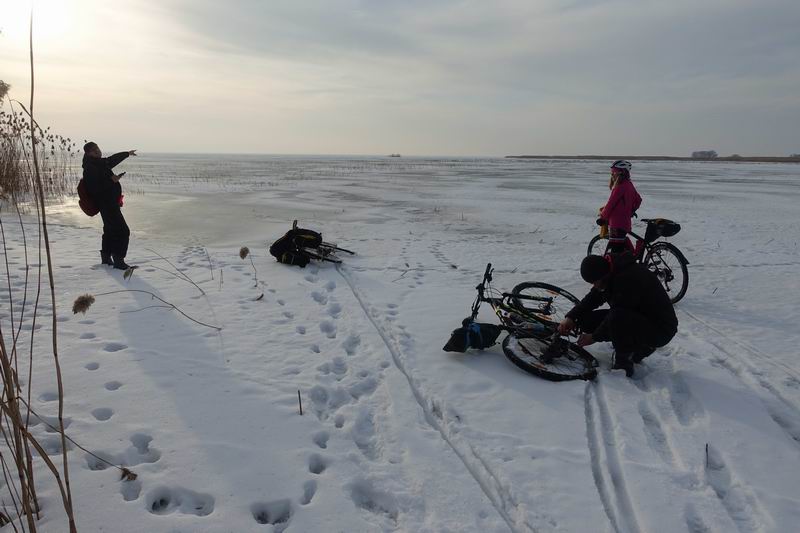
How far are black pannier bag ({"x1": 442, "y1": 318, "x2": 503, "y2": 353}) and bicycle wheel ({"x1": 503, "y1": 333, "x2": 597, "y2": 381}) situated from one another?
7.4 inches

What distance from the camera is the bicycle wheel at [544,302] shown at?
17.0 feet

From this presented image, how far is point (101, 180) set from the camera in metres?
6.63

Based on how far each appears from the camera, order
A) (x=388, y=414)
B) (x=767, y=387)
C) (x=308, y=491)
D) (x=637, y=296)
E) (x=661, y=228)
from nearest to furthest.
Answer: (x=308, y=491) < (x=388, y=414) < (x=767, y=387) < (x=637, y=296) < (x=661, y=228)

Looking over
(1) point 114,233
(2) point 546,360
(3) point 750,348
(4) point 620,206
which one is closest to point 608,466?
(2) point 546,360

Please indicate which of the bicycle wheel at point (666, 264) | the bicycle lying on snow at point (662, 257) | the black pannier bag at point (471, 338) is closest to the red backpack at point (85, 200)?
the black pannier bag at point (471, 338)

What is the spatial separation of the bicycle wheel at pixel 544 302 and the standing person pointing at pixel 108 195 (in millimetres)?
5717

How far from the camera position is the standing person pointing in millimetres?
6496

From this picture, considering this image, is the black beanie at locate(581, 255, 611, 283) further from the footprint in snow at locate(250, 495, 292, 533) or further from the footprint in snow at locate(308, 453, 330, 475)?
the footprint in snow at locate(250, 495, 292, 533)

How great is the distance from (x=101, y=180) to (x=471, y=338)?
5.82 meters

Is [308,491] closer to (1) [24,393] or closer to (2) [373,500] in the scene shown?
(2) [373,500]

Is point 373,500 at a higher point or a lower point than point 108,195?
lower

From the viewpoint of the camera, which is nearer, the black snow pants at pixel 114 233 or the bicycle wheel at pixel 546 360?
the bicycle wheel at pixel 546 360

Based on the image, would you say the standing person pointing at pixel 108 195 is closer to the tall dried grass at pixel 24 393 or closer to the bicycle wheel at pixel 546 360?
the tall dried grass at pixel 24 393

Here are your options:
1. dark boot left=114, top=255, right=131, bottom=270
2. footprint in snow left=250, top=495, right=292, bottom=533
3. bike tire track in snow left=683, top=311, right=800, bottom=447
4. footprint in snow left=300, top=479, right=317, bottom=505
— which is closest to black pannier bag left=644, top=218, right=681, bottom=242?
bike tire track in snow left=683, top=311, right=800, bottom=447
